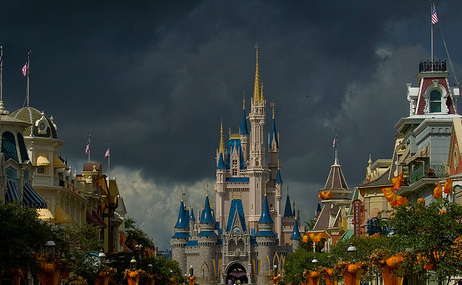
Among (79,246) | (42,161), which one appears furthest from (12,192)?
(42,161)

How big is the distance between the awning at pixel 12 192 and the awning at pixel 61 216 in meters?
12.3

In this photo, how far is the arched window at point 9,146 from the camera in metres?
64.0

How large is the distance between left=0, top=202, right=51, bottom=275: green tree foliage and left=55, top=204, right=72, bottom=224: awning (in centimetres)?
2647

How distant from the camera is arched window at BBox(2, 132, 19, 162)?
64.0m

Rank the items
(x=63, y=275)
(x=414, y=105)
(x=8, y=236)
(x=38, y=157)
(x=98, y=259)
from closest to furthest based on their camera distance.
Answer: (x=8, y=236), (x=63, y=275), (x=98, y=259), (x=414, y=105), (x=38, y=157)

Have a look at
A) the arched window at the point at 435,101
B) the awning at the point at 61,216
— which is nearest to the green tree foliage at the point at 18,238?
the awning at the point at 61,216

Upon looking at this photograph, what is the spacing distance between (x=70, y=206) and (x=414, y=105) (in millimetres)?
27362

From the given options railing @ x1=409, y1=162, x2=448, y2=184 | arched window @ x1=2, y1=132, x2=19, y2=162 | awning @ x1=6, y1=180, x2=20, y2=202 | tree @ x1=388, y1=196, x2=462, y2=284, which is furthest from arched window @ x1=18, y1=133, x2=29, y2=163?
tree @ x1=388, y1=196, x2=462, y2=284

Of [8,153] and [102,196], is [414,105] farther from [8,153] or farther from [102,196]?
[102,196]

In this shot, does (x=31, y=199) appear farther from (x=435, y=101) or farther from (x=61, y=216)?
(x=435, y=101)

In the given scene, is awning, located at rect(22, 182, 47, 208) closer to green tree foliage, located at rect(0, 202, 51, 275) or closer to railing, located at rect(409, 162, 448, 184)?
green tree foliage, located at rect(0, 202, 51, 275)

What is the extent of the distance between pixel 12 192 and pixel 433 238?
1068 inches

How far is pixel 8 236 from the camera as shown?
145 feet

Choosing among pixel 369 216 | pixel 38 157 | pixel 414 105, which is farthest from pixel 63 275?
pixel 369 216
